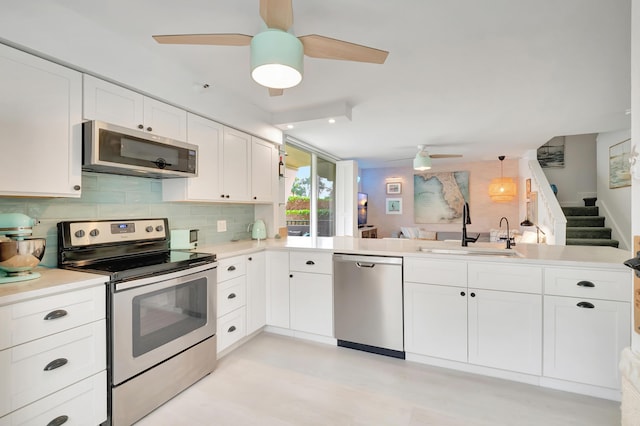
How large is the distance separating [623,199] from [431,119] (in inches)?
147

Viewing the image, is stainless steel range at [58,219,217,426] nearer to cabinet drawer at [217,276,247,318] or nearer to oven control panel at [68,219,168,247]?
oven control panel at [68,219,168,247]

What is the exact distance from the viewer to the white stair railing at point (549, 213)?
13.6 ft

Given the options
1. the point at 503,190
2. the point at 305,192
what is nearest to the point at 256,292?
the point at 305,192

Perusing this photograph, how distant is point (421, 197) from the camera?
24.2 feet

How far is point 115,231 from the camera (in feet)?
7.04

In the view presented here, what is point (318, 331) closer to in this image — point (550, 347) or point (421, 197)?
point (550, 347)

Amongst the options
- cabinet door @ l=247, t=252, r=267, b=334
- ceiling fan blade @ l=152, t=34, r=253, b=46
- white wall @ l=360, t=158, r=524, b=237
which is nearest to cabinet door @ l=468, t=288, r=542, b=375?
cabinet door @ l=247, t=252, r=267, b=334

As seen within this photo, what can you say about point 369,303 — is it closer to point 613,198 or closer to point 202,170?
point 202,170

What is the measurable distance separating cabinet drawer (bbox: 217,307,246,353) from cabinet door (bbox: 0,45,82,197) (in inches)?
54.2

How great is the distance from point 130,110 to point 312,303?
2075 mm

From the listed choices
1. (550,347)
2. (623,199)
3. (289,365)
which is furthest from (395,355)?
(623,199)

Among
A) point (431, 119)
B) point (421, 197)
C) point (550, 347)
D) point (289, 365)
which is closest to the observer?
point (550, 347)

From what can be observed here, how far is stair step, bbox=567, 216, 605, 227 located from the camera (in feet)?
17.1

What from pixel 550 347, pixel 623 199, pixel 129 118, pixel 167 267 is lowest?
pixel 550 347
